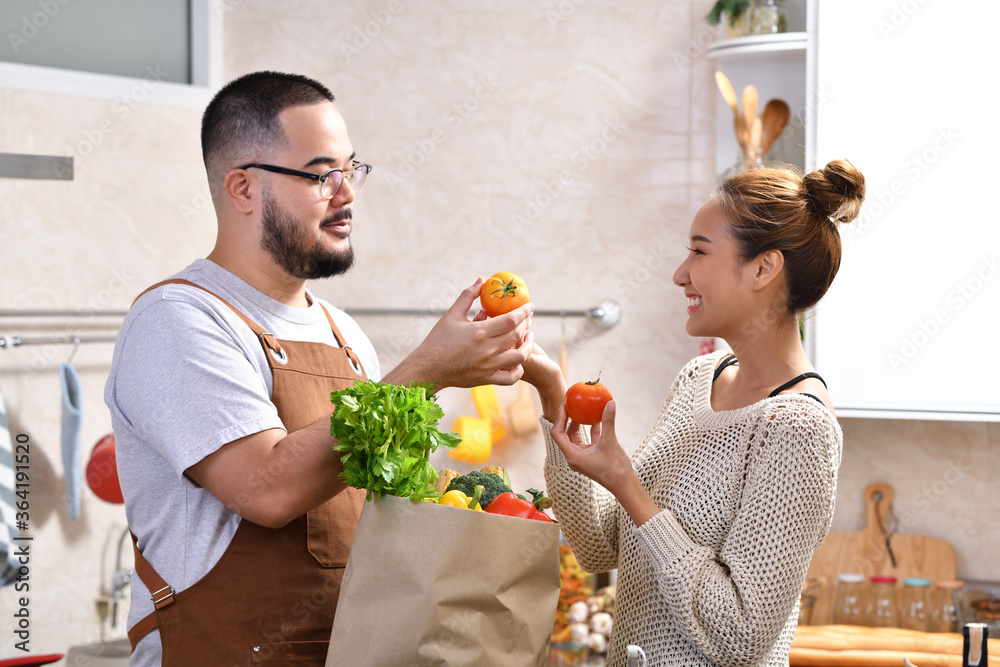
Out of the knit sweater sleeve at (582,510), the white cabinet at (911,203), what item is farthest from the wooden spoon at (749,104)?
the knit sweater sleeve at (582,510)

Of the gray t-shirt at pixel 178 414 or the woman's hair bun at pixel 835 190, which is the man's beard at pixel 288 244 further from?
the woman's hair bun at pixel 835 190

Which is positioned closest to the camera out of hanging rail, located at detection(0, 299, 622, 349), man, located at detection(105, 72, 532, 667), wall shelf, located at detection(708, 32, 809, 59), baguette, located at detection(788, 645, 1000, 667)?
man, located at detection(105, 72, 532, 667)

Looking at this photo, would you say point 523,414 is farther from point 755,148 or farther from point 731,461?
point 731,461

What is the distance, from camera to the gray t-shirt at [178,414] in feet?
3.84

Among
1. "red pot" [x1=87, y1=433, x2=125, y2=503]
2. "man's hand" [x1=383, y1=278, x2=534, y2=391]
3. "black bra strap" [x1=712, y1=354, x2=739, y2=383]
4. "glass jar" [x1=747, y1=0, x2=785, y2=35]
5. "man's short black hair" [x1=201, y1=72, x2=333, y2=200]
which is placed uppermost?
"glass jar" [x1=747, y1=0, x2=785, y2=35]

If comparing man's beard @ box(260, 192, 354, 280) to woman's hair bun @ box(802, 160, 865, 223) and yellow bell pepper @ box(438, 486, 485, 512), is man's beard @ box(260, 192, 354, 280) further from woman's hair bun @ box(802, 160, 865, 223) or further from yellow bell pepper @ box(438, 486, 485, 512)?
woman's hair bun @ box(802, 160, 865, 223)

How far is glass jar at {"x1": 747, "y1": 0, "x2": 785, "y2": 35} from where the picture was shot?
90.9 inches

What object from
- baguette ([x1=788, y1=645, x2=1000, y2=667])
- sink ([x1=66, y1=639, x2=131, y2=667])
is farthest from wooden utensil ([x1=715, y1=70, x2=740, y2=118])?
sink ([x1=66, y1=639, x2=131, y2=667])

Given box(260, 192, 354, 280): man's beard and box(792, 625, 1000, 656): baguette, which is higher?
box(260, 192, 354, 280): man's beard

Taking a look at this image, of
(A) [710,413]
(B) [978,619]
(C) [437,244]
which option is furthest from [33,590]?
(B) [978,619]

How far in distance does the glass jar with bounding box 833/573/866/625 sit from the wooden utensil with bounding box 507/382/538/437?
0.87 metres

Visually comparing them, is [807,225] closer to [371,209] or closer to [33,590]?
[371,209]

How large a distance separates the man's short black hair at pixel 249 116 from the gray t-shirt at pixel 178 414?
0.78 ft

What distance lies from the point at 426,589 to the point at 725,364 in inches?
27.8
